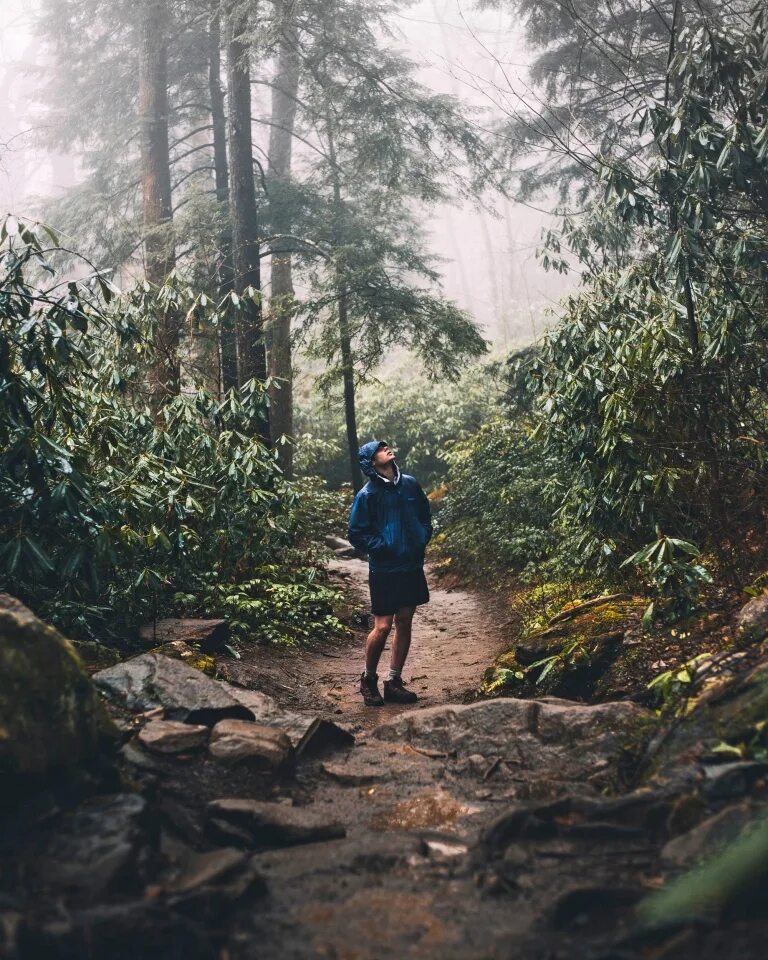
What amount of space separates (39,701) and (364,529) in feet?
10.2

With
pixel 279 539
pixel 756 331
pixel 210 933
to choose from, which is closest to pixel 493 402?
pixel 279 539

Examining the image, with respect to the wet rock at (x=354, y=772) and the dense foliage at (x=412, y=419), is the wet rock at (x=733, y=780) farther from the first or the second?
the dense foliage at (x=412, y=419)

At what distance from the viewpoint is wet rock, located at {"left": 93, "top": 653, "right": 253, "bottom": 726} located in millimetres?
4289

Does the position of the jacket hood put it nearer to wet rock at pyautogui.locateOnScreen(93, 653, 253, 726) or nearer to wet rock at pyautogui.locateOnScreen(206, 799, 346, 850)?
wet rock at pyautogui.locateOnScreen(93, 653, 253, 726)

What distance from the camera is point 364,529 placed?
5789mm

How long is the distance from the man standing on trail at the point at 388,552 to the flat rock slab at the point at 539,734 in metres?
0.98

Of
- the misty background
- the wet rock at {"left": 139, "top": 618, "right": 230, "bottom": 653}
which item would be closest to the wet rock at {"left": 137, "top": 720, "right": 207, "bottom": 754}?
the wet rock at {"left": 139, "top": 618, "right": 230, "bottom": 653}

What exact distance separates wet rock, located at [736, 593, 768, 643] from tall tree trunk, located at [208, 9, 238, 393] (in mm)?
5941

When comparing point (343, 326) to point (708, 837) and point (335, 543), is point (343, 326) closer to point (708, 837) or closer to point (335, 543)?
point (335, 543)

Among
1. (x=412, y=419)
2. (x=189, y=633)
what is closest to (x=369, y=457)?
(x=189, y=633)

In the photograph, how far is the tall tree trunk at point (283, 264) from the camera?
1200 cm

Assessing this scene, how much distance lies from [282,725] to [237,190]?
10.0m

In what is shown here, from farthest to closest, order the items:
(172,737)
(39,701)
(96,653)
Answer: (96,653), (172,737), (39,701)

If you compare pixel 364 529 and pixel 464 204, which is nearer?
pixel 364 529
